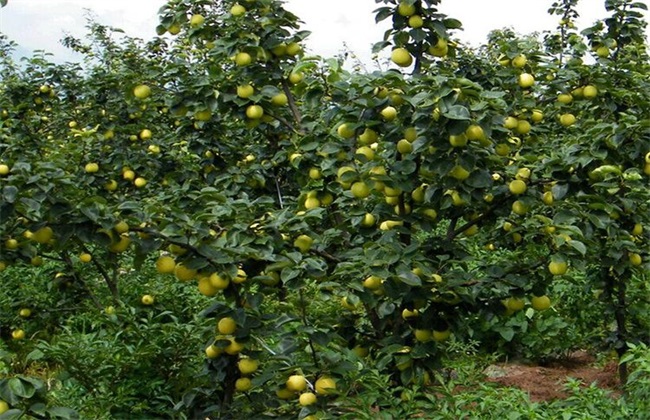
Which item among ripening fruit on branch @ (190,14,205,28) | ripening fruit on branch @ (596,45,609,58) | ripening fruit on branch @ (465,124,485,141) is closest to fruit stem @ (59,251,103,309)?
ripening fruit on branch @ (190,14,205,28)

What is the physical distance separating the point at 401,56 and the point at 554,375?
72.5 inches

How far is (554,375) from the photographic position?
3.73 metres

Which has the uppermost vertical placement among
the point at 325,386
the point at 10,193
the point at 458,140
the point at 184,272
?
the point at 458,140

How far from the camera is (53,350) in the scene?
2654 millimetres

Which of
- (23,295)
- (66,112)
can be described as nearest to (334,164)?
(23,295)

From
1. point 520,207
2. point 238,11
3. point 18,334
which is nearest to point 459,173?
point 520,207

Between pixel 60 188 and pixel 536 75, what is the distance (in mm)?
1989

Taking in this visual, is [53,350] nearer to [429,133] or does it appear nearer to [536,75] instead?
[429,133]

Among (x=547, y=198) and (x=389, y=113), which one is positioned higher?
(x=389, y=113)

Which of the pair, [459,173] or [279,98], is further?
[279,98]

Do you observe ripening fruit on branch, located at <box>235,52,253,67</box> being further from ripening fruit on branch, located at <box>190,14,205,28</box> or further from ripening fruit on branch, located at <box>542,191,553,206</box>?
ripening fruit on branch, located at <box>542,191,553,206</box>

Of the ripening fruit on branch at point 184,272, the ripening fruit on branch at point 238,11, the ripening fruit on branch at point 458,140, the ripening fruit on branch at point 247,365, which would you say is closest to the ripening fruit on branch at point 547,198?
the ripening fruit on branch at point 458,140

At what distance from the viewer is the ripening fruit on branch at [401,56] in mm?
2965

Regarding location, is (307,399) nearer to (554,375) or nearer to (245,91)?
(245,91)
